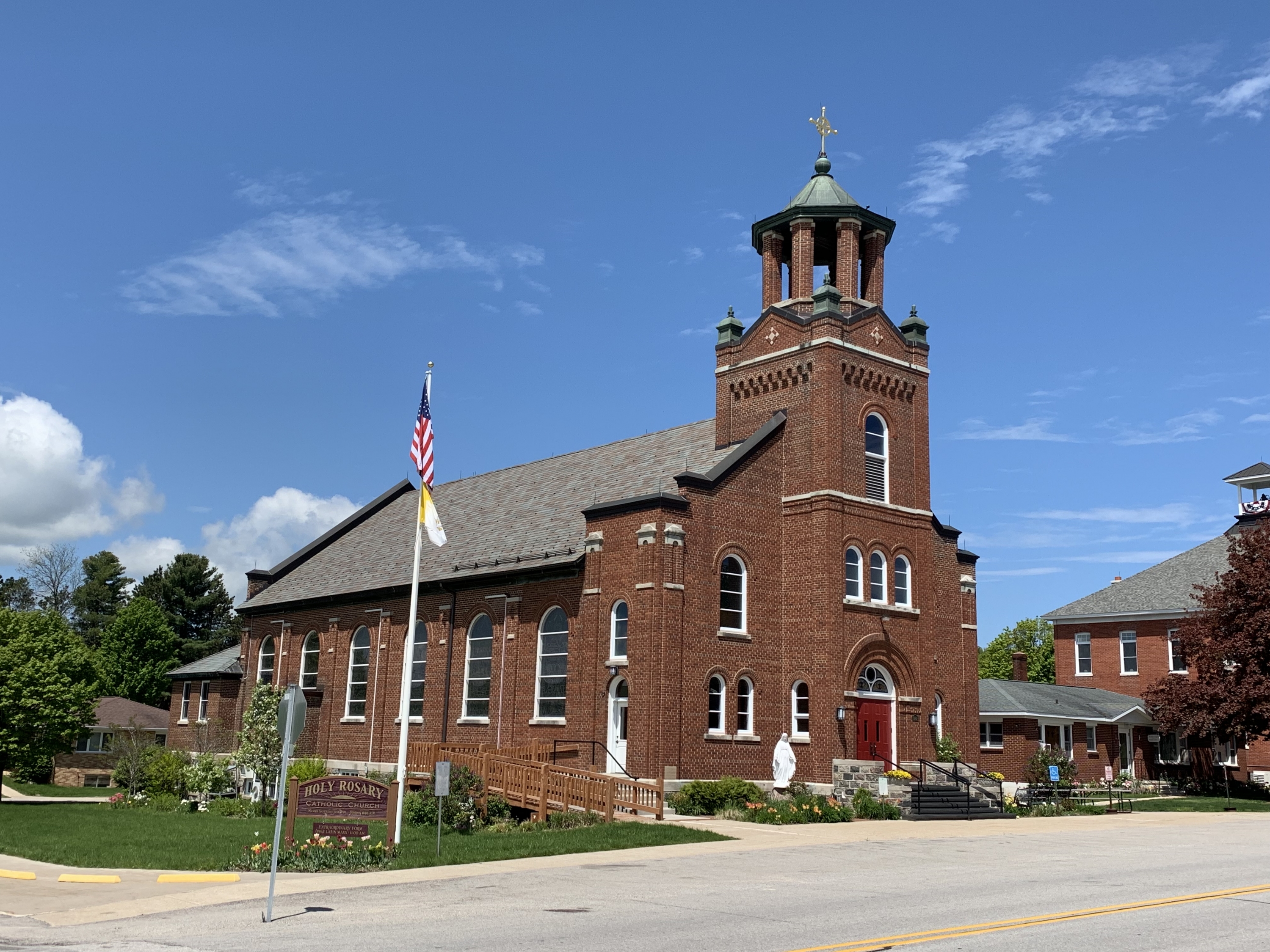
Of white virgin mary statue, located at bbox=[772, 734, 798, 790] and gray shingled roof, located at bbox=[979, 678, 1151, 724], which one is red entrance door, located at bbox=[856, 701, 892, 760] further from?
gray shingled roof, located at bbox=[979, 678, 1151, 724]

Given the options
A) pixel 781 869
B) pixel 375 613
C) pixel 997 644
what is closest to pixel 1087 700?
pixel 375 613

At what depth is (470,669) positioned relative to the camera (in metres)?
38.5

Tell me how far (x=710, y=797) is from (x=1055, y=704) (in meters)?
22.6

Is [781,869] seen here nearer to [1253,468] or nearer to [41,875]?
[41,875]

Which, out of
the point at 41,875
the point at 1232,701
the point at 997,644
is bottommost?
the point at 41,875

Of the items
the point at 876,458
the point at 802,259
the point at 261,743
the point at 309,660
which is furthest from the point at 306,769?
the point at 802,259

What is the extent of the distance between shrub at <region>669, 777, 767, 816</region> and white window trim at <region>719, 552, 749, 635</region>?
4408 mm

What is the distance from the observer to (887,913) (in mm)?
14164

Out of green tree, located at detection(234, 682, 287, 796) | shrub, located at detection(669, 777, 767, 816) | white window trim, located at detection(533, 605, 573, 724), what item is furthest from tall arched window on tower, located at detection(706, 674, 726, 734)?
green tree, located at detection(234, 682, 287, 796)

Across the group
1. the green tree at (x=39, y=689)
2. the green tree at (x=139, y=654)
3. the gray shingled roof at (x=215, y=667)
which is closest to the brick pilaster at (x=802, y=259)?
the green tree at (x=39, y=689)

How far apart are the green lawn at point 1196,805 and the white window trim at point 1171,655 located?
39.0 feet

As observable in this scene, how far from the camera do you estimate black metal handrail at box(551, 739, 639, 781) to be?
3191 cm

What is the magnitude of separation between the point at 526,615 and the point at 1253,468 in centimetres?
4063

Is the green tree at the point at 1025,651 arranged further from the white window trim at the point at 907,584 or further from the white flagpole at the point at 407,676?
the white flagpole at the point at 407,676
